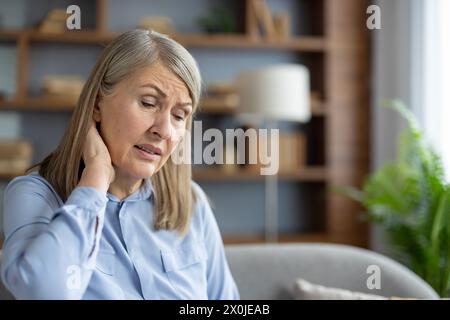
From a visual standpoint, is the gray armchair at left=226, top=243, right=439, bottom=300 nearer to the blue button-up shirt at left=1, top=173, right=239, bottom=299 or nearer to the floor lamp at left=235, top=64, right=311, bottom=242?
the blue button-up shirt at left=1, top=173, right=239, bottom=299

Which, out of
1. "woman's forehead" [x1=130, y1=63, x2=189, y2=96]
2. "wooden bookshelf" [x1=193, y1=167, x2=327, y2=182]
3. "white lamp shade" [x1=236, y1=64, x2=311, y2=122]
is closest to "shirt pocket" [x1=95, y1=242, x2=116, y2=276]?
"woman's forehead" [x1=130, y1=63, x2=189, y2=96]

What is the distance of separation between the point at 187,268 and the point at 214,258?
0.11m

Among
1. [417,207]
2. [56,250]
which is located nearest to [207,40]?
[417,207]

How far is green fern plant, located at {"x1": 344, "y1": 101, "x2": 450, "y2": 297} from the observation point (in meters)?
2.32

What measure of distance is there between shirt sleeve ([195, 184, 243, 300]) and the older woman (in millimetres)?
104

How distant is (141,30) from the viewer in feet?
2.39

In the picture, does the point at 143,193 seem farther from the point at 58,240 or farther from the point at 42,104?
the point at 42,104

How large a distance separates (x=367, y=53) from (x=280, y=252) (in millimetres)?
2253

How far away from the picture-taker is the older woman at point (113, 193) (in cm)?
60

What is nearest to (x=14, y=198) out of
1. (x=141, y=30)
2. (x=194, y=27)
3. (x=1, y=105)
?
(x=141, y=30)

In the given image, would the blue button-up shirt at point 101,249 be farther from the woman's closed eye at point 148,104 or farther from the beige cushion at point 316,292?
the beige cushion at point 316,292
